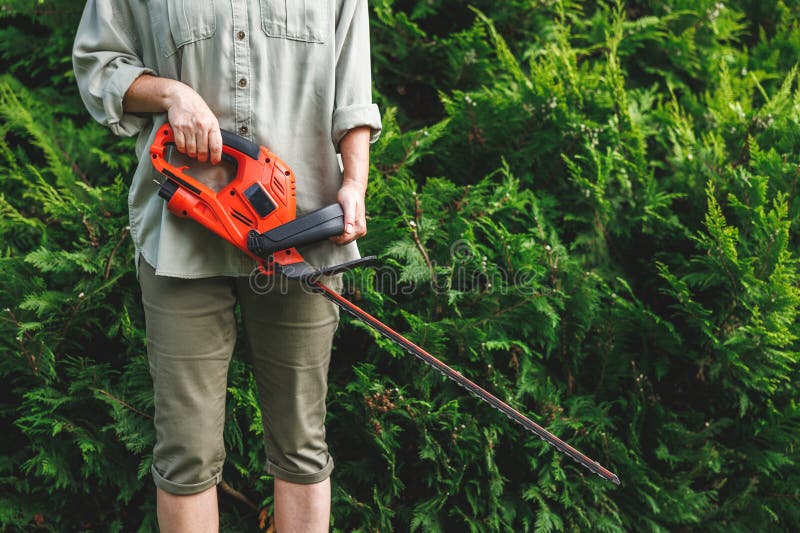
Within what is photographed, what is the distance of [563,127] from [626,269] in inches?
30.4

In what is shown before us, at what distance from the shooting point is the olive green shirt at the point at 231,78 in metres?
1.94

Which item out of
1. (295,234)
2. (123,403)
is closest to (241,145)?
(295,234)

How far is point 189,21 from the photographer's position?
191cm

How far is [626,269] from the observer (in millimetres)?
3447

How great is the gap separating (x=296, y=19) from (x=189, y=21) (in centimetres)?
29

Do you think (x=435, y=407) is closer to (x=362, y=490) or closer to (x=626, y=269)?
(x=362, y=490)

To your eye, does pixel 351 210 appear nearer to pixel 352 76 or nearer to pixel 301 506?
pixel 352 76

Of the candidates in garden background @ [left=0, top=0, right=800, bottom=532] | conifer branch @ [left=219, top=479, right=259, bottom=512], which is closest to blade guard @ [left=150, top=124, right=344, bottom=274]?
garden background @ [left=0, top=0, right=800, bottom=532]

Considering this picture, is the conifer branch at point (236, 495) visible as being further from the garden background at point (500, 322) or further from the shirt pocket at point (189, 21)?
the shirt pocket at point (189, 21)

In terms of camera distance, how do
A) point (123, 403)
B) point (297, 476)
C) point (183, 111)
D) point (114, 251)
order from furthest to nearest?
point (114, 251) < point (123, 403) < point (297, 476) < point (183, 111)

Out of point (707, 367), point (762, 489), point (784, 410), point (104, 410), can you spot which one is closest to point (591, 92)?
point (707, 367)

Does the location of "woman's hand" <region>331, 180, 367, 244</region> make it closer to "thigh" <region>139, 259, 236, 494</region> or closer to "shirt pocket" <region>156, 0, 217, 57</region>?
"thigh" <region>139, 259, 236, 494</region>

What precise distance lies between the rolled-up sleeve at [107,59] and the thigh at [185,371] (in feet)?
1.54

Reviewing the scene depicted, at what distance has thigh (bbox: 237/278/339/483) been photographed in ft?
7.03
